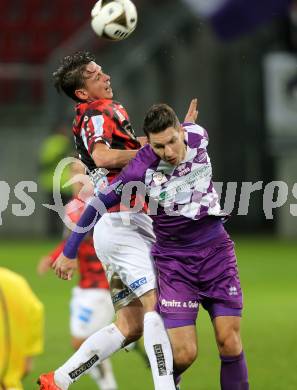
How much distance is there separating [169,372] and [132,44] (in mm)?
14287

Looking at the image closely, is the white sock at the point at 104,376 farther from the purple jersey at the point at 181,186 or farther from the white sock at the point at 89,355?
the purple jersey at the point at 181,186

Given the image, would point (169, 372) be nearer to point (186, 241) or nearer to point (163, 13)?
point (186, 241)

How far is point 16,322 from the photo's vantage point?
11.2 ft

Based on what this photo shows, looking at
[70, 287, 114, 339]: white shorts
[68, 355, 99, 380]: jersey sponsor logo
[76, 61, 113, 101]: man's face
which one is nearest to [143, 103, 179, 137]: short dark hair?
[76, 61, 113, 101]: man's face

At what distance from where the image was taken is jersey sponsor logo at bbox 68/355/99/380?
5.94 m

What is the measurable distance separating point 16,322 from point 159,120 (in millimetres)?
2247

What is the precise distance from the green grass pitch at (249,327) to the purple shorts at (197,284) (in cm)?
154

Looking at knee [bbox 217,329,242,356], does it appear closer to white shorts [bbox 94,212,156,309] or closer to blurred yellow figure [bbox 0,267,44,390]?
white shorts [bbox 94,212,156,309]

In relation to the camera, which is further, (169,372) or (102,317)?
(102,317)

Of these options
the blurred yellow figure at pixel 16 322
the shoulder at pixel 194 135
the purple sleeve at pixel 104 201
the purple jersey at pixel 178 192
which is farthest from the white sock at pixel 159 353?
the blurred yellow figure at pixel 16 322

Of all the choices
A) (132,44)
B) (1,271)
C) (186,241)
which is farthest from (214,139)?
(1,271)

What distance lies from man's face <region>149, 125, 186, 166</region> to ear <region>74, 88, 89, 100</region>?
0.82 m

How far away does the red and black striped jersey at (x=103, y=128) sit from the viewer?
231 inches

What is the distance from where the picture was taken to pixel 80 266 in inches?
308
